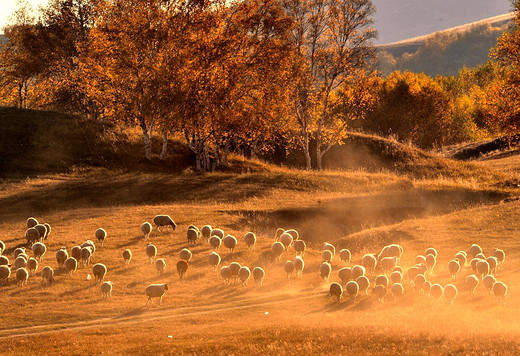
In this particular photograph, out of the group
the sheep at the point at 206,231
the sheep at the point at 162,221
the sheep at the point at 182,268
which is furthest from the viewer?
the sheep at the point at 162,221

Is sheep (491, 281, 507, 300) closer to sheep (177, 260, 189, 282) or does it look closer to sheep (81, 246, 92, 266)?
sheep (177, 260, 189, 282)

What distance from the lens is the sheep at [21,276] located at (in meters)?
21.0

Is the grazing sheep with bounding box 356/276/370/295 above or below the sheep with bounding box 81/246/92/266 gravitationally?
below

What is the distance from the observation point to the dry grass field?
15.6 meters

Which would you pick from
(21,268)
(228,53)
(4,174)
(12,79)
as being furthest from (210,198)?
(12,79)

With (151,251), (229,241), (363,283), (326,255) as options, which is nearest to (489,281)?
(363,283)

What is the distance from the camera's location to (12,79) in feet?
265

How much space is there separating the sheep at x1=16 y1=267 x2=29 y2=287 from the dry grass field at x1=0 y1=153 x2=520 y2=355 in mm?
326

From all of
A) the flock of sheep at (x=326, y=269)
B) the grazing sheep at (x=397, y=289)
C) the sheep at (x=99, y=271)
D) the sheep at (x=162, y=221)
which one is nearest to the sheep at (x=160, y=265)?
the flock of sheep at (x=326, y=269)

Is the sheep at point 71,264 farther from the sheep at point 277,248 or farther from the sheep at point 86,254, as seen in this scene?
the sheep at point 277,248

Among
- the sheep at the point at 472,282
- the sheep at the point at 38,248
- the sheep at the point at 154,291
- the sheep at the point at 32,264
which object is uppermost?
the sheep at the point at 38,248

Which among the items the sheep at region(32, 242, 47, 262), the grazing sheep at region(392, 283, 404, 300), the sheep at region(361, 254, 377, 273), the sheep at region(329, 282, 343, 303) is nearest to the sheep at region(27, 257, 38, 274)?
the sheep at region(32, 242, 47, 262)

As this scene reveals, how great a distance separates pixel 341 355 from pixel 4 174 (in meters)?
46.1

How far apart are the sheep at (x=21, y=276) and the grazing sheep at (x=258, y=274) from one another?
28.8ft
